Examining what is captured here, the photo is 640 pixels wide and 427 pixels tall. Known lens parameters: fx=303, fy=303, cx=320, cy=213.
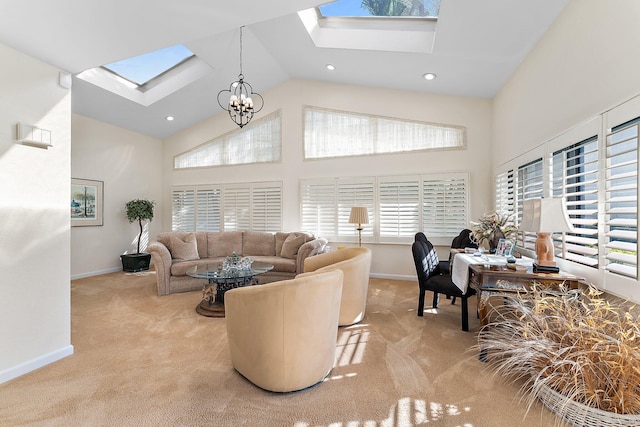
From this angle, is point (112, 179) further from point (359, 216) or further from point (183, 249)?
point (359, 216)

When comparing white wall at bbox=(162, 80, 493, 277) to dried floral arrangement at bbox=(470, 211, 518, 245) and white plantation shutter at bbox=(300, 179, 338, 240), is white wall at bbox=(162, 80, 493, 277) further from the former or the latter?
dried floral arrangement at bbox=(470, 211, 518, 245)

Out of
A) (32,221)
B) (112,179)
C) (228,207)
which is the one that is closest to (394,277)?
(228,207)

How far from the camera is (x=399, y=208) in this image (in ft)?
18.7

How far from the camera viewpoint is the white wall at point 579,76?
78.0 inches

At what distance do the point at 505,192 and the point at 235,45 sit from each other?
474 centimetres

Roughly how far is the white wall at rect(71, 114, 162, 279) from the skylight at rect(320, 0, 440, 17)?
510 centimetres

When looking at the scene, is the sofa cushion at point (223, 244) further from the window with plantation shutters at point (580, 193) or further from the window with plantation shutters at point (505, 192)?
the window with plantation shutters at point (580, 193)

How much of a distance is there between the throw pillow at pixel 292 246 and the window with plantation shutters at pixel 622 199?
163 inches

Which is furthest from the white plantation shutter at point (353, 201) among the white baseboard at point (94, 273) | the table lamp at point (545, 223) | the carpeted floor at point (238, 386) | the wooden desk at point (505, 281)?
the white baseboard at point (94, 273)

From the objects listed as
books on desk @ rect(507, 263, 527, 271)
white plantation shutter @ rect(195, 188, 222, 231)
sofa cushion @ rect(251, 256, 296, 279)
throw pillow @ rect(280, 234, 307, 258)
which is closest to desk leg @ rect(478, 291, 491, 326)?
books on desk @ rect(507, 263, 527, 271)

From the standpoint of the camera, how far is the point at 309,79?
6180 mm

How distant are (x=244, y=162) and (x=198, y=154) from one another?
129 centimetres

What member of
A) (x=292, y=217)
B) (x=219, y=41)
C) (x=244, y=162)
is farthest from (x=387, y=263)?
(x=219, y=41)

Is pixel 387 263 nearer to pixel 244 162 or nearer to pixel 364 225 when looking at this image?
pixel 364 225
